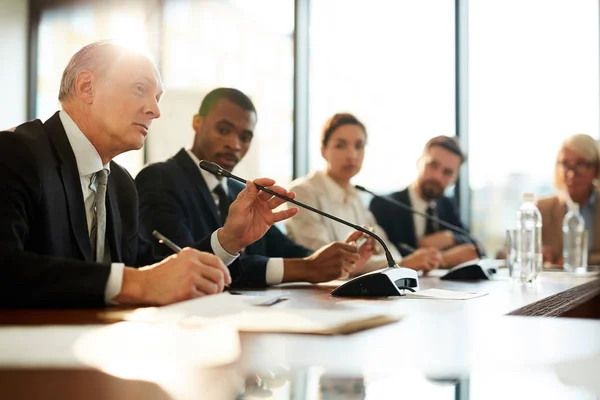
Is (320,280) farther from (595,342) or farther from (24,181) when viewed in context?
(595,342)

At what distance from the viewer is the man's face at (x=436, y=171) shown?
5148 millimetres

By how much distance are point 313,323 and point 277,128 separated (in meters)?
5.19

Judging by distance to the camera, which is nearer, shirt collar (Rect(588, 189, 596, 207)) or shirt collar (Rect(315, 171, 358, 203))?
shirt collar (Rect(315, 171, 358, 203))

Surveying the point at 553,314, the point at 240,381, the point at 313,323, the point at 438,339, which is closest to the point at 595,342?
the point at 438,339

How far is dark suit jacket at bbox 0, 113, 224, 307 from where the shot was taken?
1667 millimetres

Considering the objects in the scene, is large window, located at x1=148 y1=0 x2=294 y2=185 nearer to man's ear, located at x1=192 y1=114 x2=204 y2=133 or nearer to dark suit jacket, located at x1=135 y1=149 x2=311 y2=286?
man's ear, located at x1=192 y1=114 x2=204 y2=133

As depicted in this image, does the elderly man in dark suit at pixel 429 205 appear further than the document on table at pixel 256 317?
Yes

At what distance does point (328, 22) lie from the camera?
658cm

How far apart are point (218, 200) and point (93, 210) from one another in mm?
1222

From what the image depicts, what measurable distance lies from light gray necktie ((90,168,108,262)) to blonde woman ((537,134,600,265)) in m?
3.58

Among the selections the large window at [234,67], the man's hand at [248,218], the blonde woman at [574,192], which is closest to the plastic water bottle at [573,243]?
the blonde woman at [574,192]

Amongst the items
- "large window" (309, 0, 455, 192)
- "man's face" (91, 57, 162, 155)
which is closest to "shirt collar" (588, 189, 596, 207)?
"large window" (309, 0, 455, 192)

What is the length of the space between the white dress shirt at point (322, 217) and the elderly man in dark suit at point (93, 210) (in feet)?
4.90

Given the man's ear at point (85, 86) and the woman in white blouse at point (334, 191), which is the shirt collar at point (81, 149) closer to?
the man's ear at point (85, 86)
